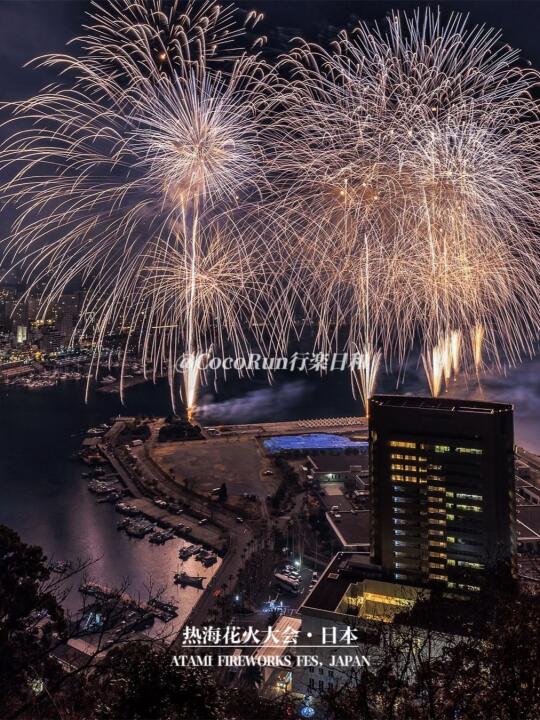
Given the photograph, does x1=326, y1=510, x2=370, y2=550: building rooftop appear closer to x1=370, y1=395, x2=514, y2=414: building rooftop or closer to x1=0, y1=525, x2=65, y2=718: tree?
x1=370, y1=395, x2=514, y2=414: building rooftop

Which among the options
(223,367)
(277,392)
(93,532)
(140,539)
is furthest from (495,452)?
(223,367)

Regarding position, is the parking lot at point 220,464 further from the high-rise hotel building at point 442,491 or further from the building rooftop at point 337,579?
the high-rise hotel building at point 442,491

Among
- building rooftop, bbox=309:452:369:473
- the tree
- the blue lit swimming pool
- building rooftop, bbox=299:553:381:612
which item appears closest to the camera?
the tree

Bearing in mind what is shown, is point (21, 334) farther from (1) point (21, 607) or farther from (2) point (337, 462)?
(1) point (21, 607)

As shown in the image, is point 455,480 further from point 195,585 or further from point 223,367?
point 223,367

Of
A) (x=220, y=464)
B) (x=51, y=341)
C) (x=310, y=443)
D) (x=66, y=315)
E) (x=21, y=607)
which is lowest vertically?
(x=220, y=464)

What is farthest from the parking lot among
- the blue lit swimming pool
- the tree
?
the tree

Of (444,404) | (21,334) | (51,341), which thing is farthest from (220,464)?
(21,334)
